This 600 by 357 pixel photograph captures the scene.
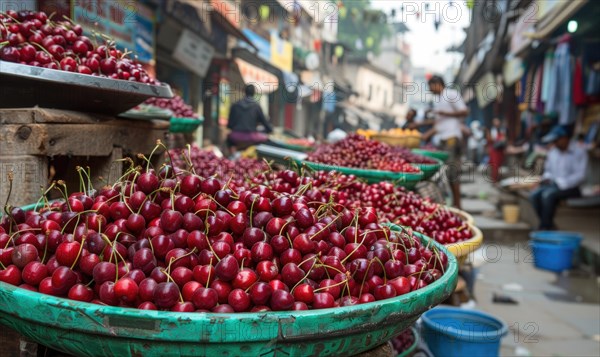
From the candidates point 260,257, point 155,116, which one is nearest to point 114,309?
point 260,257

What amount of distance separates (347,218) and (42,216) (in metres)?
1.06

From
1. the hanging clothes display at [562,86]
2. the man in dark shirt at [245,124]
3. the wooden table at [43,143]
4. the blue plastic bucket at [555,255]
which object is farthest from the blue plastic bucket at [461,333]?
the hanging clothes display at [562,86]

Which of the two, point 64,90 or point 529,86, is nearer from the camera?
point 64,90

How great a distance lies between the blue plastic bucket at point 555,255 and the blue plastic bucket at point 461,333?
3.76m

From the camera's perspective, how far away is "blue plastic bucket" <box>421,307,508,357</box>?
113 inches

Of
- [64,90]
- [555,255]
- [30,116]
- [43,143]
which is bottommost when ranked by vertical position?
[555,255]

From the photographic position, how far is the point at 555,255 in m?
6.40

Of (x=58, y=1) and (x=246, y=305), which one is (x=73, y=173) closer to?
(x=246, y=305)

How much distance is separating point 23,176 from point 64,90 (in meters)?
0.45

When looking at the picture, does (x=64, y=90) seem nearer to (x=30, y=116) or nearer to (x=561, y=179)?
(x=30, y=116)

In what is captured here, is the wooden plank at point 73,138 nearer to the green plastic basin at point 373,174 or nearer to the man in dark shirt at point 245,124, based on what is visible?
the green plastic basin at point 373,174

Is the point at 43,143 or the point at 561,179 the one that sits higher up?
the point at 43,143

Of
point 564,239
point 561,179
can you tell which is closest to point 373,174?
point 564,239

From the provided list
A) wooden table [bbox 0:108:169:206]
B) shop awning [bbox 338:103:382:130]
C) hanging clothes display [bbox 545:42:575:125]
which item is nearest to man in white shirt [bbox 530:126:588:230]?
hanging clothes display [bbox 545:42:575:125]
